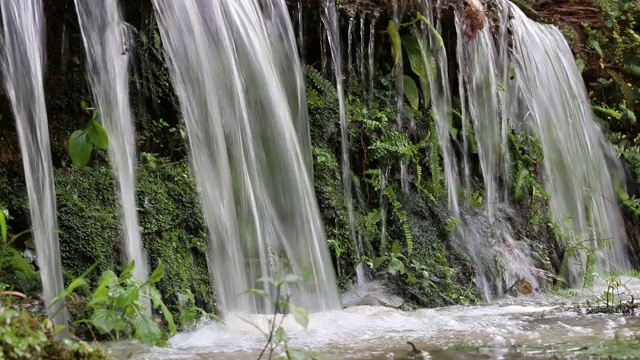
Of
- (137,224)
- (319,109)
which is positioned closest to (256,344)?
(137,224)

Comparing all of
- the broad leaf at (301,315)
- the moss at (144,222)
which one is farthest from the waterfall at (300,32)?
the broad leaf at (301,315)

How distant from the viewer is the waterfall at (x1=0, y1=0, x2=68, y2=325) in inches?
155

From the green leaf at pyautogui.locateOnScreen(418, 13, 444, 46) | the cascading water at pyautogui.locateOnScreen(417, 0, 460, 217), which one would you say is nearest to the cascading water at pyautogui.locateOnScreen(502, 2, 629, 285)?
the cascading water at pyautogui.locateOnScreen(417, 0, 460, 217)

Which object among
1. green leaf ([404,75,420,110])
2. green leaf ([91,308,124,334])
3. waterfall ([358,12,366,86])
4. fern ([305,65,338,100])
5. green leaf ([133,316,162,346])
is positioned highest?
waterfall ([358,12,366,86])

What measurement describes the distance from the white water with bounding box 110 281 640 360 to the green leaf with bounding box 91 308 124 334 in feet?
0.51

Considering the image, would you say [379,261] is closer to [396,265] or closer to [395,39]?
[396,265]

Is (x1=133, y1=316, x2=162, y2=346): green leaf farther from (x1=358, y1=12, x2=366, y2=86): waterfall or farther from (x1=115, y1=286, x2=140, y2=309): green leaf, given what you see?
(x1=358, y1=12, x2=366, y2=86): waterfall

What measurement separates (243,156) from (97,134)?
43.8 inches

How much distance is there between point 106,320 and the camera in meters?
3.04

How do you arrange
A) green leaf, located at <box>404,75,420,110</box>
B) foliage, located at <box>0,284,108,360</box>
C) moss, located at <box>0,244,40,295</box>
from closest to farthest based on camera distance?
foliage, located at <box>0,284,108,360</box> < moss, located at <box>0,244,40,295</box> < green leaf, located at <box>404,75,420,110</box>

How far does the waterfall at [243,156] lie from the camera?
479 centimetres

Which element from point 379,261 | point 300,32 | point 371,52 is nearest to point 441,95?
→ point 371,52

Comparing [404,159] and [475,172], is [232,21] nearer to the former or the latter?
[404,159]

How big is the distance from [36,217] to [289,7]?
2.74 meters
